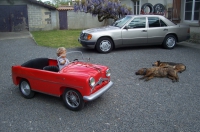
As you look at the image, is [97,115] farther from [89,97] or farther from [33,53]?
[33,53]

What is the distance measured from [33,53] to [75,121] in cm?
715

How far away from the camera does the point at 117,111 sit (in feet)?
14.3

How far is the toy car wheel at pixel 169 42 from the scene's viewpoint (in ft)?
34.7

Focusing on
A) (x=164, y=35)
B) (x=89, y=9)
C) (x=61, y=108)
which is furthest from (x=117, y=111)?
(x=89, y=9)

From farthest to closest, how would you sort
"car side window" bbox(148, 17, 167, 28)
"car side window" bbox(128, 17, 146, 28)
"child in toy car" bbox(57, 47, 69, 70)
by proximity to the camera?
"car side window" bbox(148, 17, 167, 28) → "car side window" bbox(128, 17, 146, 28) → "child in toy car" bbox(57, 47, 69, 70)

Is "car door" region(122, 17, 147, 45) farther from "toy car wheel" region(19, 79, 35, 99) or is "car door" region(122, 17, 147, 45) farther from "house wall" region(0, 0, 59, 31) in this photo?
"house wall" region(0, 0, 59, 31)

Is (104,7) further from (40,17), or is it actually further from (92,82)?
(92,82)

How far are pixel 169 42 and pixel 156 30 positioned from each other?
98cm

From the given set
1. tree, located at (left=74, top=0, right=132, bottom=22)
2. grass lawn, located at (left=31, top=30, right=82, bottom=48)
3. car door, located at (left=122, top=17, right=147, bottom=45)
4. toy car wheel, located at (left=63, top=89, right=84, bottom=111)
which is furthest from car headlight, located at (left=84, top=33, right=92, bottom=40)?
tree, located at (left=74, top=0, right=132, bottom=22)

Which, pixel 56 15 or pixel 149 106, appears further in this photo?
pixel 56 15

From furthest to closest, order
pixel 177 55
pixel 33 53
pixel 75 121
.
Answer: pixel 33 53, pixel 177 55, pixel 75 121

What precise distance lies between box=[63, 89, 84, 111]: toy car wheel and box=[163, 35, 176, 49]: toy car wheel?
7436 mm

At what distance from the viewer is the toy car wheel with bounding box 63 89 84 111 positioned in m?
4.26

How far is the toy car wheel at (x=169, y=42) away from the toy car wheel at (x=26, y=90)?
24.8 feet
